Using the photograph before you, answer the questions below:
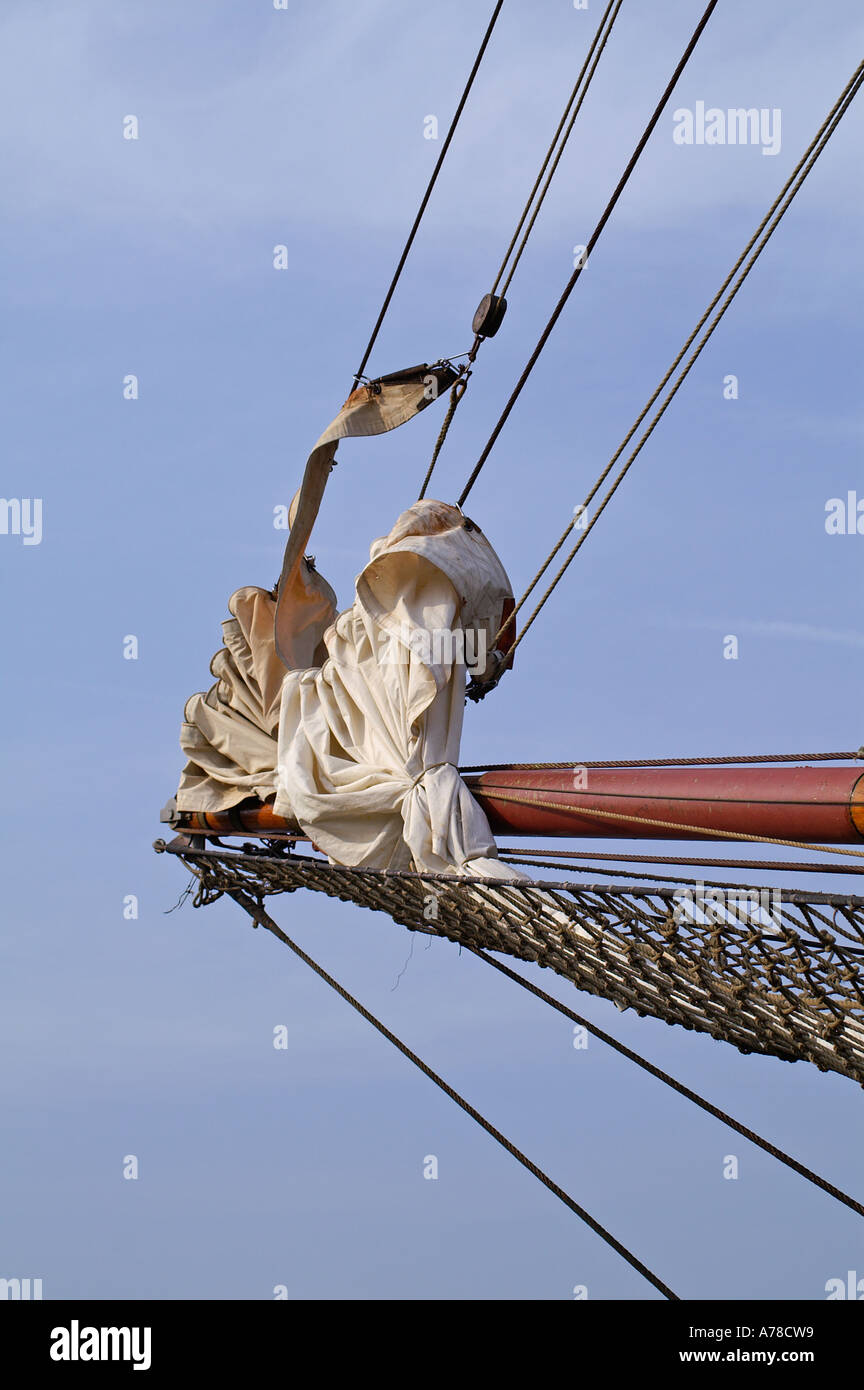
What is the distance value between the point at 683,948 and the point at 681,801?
31.8 inches

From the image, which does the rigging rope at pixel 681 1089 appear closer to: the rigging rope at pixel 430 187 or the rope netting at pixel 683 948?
the rope netting at pixel 683 948

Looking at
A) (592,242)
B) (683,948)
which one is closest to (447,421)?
(592,242)

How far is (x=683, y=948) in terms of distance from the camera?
510 cm

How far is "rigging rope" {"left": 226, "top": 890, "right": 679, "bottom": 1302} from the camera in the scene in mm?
6234

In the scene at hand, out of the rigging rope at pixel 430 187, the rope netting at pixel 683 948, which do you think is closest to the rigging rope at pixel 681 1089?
the rope netting at pixel 683 948

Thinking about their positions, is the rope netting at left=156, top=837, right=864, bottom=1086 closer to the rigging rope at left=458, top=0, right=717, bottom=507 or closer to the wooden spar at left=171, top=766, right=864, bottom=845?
the wooden spar at left=171, top=766, right=864, bottom=845

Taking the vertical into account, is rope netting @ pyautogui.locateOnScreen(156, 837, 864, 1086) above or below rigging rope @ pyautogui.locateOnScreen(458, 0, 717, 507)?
below

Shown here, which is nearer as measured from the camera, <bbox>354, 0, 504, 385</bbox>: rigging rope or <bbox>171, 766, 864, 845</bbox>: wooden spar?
<bbox>171, 766, 864, 845</bbox>: wooden spar

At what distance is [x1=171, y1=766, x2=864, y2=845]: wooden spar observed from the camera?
5.26m

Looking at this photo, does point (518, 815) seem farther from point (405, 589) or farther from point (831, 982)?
point (831, 982)

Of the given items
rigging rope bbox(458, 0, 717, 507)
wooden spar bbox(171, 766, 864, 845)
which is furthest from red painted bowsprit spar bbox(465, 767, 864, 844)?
rigging rope bbox(458, 0, 717, 507)

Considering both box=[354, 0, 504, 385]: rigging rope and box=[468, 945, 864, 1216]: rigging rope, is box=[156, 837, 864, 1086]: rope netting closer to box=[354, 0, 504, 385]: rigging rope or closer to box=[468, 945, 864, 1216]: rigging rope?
box=[468, 945, 864, 1216]: rigging rope

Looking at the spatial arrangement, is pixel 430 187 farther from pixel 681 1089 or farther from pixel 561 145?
pixel 681 1089

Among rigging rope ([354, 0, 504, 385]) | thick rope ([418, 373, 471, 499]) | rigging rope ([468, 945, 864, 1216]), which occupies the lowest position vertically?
rigging rope ([468, 945, 864, 1216])
